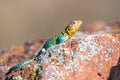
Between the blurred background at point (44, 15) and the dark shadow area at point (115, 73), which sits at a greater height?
the blurred background at point (44, 15)

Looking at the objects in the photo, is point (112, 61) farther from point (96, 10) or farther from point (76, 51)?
point (96, 10)

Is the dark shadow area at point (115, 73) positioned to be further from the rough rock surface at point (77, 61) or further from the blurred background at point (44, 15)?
the blurred background at point (44, 15)

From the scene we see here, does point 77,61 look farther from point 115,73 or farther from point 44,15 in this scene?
point 44,15

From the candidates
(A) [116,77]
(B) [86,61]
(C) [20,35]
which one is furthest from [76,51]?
(C) [20,35]

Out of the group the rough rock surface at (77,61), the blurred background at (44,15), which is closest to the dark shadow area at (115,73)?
the rough rock surface at (77,61)

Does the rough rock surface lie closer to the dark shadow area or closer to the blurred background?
the dark shadow area

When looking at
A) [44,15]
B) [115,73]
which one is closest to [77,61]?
[115,73]
